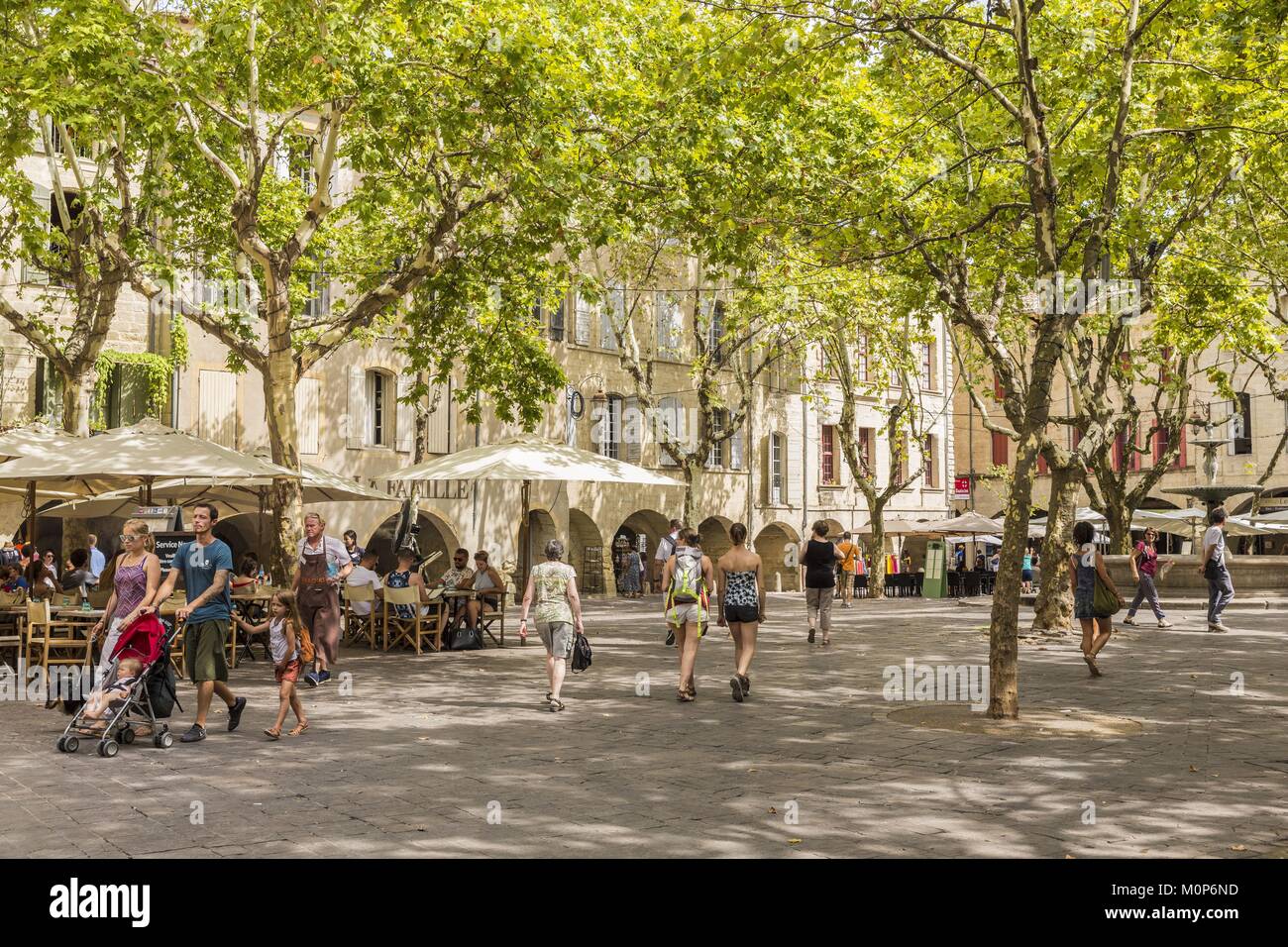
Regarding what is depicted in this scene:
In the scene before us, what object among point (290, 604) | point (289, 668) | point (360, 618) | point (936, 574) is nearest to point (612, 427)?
point (936, 574)

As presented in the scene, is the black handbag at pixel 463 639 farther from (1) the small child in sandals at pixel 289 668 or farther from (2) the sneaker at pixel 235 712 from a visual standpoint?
(2) the sneaker at pixel 235 712

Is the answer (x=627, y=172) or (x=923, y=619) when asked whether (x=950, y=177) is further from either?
(x=923, y=619)

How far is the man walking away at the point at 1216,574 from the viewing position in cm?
2038

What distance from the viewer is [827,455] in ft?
148

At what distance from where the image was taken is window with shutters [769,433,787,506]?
42438 millimetres

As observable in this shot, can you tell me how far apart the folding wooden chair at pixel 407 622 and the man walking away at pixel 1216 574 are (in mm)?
11916

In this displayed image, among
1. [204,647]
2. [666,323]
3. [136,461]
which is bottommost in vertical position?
[204,647]

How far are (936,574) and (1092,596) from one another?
2238cm

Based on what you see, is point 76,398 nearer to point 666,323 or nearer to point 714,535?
point 666,323

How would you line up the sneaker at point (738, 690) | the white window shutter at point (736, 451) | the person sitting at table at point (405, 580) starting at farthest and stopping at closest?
the white window shutter at point (736, 451) < the person sitting at table at point (405, 580) < the sneaker at point (738, 690)

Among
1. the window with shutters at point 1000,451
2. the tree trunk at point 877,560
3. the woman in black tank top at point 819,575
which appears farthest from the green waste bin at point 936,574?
the window with shutters at point 1000,451

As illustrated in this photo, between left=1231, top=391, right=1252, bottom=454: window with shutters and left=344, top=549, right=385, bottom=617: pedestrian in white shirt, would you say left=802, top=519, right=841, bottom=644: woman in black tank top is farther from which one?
left=1231, top=391, right=1252, bottom=454: window with shutters

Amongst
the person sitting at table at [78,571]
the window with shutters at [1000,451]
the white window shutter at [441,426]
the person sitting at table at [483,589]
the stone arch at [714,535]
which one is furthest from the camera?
the window with shutters at [1000,451]

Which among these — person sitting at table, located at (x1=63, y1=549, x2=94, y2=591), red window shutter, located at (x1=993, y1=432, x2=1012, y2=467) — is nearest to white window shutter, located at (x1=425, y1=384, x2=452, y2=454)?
person sitting at table, located at (x1=63, y1=549, x2=94, y2=591)
